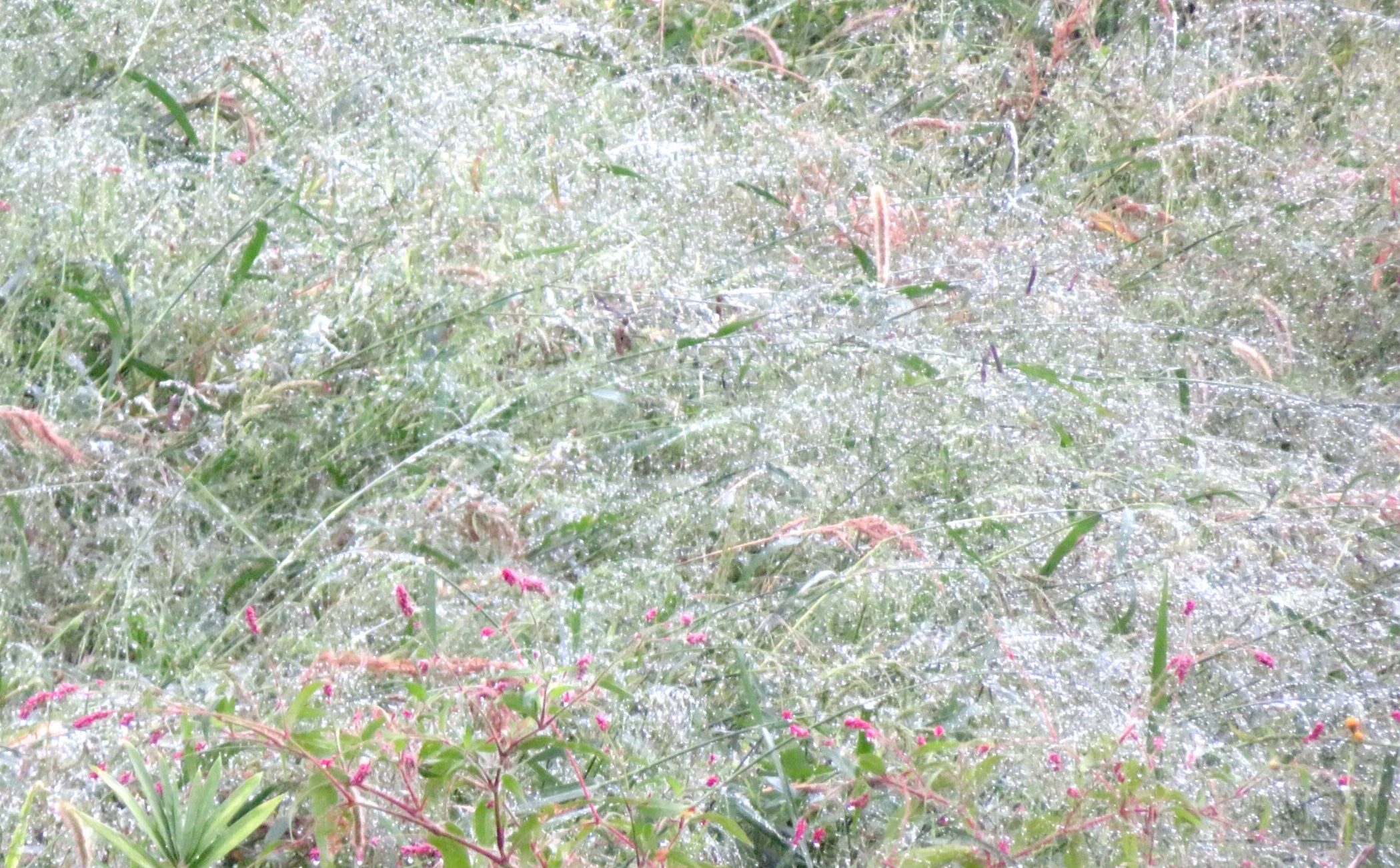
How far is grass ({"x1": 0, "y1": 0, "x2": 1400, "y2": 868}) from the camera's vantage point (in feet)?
4.26

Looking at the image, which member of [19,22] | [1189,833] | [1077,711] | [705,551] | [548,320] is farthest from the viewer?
[19,22]

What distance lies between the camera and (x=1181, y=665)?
141 centimetres

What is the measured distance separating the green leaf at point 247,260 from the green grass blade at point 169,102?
0.37 m

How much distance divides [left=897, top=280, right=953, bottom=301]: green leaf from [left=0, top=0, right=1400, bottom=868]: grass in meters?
0.05

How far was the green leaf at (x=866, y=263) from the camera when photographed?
2254 mm

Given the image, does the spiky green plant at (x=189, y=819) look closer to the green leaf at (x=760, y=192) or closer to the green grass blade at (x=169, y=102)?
the green grass blade at (x=169, y=102)

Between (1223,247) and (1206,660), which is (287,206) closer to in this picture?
(1206,660)

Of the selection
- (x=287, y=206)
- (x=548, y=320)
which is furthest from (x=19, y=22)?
(x=548, y=320)

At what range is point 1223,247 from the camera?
2.68 m

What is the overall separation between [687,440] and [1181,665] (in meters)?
0.73

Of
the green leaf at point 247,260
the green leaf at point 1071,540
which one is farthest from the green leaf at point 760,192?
the green leaf at point 1071,540

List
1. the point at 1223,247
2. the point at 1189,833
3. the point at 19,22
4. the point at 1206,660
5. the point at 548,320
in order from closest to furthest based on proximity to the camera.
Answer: the point at 1189,833 < the point at 1206,660 < the point at 548,320 < the point at 19,22 < the point at 1223,247

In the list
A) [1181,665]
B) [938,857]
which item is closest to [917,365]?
[1181,665]

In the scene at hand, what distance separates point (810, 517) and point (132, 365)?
0.89 meters
